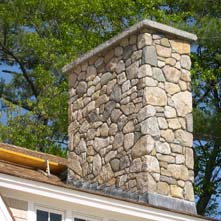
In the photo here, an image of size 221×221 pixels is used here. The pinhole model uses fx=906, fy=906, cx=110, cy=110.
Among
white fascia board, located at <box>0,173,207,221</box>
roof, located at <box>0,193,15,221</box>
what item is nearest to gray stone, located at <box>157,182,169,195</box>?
white fascia board, located at <box>0,173,207,221</box>

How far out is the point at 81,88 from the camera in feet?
43.9

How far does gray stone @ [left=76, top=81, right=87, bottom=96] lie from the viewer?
13281 mm

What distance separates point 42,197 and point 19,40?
14.2m

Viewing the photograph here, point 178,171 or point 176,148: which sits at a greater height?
point 176,148

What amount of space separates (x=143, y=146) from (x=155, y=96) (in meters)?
0.75

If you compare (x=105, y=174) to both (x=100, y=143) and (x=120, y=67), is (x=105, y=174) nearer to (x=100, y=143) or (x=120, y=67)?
(x=100, y=143)

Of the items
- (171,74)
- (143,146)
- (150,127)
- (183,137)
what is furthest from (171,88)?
(143,146)

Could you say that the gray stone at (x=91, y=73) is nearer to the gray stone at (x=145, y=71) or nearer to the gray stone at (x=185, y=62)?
the gray stone at (x=145, y=71)

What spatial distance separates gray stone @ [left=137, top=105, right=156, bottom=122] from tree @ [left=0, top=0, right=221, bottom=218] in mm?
7758

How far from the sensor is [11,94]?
25.1m

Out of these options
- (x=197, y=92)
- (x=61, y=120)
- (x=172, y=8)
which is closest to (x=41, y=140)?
(x=61, y=120)

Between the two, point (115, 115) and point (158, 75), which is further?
point (115, 115)

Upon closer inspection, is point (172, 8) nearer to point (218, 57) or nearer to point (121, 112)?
point (218, 57)

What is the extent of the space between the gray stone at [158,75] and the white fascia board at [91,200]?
7.04 feet
